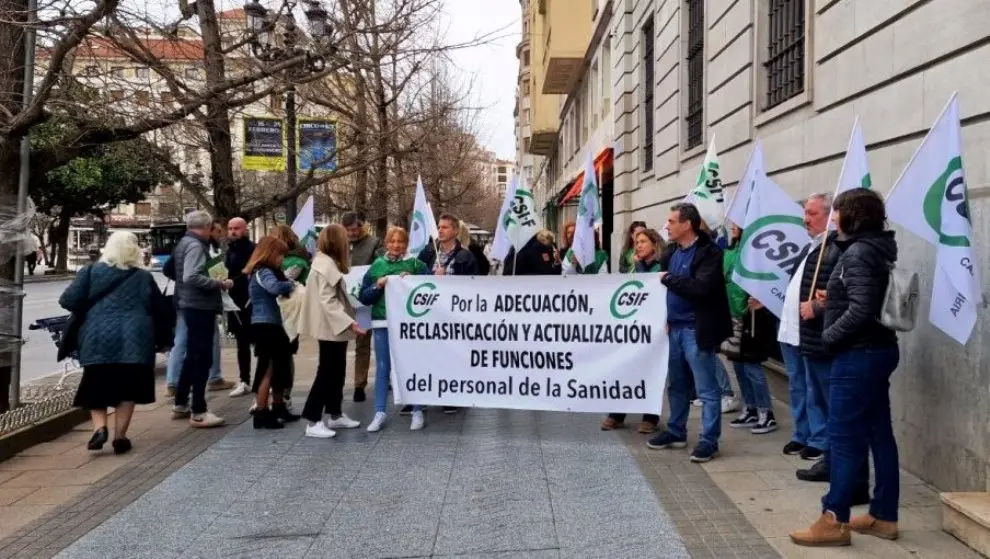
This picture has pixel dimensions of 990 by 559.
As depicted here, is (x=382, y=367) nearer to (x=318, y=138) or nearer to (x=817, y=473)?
(x=817, y=473)

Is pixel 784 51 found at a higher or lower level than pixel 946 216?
higher

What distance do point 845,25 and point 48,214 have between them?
45675 mm

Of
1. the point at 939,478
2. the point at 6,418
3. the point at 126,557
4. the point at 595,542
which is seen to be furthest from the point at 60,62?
the point at 939,478

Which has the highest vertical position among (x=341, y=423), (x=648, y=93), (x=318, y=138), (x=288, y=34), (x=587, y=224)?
→ (x=648, y=93)

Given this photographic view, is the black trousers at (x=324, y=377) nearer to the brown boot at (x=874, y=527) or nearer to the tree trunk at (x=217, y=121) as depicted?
the tree trunk at (x=217, y=121)

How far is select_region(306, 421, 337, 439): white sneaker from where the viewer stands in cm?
654

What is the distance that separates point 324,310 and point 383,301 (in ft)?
2.05

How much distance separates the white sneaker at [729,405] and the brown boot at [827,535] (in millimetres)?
3544

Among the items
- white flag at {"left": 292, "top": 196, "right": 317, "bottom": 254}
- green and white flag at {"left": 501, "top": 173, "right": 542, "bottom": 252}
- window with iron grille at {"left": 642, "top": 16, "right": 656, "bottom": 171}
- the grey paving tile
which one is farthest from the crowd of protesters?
window with iron grille at {"left": 642, "top": 16, "right": 656, "bottom": 171}

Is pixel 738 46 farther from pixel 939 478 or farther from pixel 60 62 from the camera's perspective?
pixel 60 62

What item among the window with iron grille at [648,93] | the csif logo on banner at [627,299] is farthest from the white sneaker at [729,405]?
the window with iron grille at [648,93]

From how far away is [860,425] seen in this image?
4.06 metres

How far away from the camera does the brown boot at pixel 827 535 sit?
403 centimetres

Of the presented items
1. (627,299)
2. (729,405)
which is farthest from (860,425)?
(729,405)
